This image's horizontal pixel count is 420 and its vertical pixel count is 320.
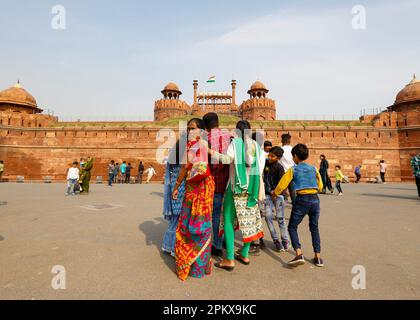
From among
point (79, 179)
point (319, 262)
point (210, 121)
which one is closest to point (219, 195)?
point (210, 121)

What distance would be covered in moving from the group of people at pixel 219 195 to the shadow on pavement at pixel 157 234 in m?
0.15

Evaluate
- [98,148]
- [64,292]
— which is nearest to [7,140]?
[98,148]

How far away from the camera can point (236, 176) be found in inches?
113

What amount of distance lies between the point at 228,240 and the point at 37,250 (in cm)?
248

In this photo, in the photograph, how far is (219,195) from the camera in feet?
10.3

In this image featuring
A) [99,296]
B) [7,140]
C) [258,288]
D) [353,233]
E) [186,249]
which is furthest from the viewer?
[7,140]

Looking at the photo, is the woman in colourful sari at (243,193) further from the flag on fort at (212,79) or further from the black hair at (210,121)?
the flag on fort at (212,79)

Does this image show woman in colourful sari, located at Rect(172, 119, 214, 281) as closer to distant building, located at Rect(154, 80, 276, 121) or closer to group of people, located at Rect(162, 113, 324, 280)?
group of people, located at Rect(162, 113, 324, 280)

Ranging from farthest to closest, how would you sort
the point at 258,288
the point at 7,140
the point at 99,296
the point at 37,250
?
the point at 7,140, the point at 37,250, the point at 258,288, the point at 99,296

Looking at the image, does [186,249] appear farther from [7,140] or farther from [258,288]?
[7,140]

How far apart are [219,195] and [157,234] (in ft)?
5.26

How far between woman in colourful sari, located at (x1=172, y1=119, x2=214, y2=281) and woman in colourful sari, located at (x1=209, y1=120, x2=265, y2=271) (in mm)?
323

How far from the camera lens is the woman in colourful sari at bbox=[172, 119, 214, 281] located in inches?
99.6

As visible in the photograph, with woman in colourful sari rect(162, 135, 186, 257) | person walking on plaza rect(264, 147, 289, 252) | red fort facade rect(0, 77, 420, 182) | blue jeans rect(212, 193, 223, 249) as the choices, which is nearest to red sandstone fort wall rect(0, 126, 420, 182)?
red fort facade rect(0, 77, 420, 182)
